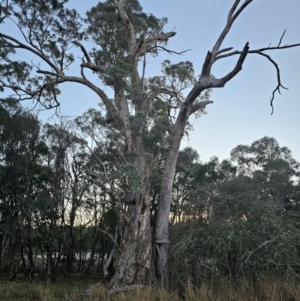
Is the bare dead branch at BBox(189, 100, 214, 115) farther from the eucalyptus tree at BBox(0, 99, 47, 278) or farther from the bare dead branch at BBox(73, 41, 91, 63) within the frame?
the eucalyptus tree at BBox(0, 99, 47, 278)

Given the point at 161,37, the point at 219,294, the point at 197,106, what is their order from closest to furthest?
the point at 219,294, the point at 197,106, the point at 161,37

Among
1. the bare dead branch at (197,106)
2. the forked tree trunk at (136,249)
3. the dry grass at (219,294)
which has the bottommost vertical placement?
the dry grass at (219,294)

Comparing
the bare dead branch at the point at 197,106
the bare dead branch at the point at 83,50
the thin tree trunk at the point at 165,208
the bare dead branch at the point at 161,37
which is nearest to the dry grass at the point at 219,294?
the thin tree trunk at the point at 165,208

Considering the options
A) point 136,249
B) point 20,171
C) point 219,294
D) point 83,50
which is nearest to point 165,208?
point 136,249

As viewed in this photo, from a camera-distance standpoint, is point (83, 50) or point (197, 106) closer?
point (197, 106)

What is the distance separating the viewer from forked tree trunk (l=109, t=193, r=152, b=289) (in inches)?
418

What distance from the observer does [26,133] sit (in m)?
14.1

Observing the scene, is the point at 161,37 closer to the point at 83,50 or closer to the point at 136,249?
the point at 83,50

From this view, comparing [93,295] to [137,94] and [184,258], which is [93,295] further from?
[137,94]

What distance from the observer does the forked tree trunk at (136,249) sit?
10.6 metres

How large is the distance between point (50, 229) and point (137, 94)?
5.91 meters

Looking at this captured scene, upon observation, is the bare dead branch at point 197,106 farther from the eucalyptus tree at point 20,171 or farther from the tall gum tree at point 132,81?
the eucalyptus tree at point 20,171

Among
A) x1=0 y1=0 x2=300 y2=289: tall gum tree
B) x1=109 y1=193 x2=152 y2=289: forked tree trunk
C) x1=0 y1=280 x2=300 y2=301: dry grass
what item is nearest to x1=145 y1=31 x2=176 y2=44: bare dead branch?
x1=0 y1=0 x2=300 y2=289: tall gum tree

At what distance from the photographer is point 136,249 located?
35.9 feet
